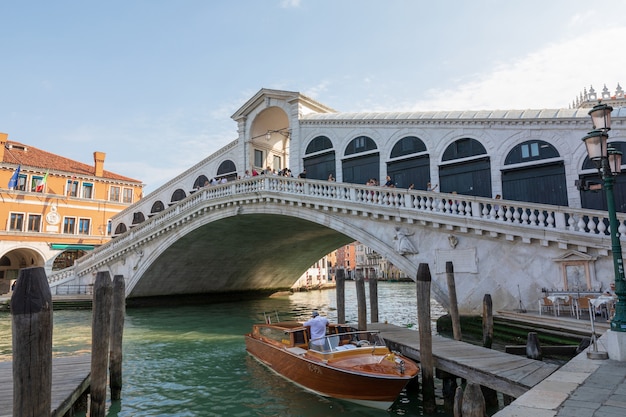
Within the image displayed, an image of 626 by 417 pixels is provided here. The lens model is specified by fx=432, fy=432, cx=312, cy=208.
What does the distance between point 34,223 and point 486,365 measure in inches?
1126

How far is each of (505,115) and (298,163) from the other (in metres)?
8.88

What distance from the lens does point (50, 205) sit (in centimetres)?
2722

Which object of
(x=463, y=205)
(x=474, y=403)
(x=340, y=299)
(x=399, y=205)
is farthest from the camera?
(x=463, y=205)

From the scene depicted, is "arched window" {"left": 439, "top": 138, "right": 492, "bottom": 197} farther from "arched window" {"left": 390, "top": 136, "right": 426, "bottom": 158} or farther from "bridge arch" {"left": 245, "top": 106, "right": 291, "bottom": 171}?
"bridge arch" {"left": 245, "top": 106, "right": 291, "bottom": 171}

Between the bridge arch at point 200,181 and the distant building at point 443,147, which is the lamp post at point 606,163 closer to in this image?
the distant building at point 443,147

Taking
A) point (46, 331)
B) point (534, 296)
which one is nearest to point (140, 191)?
point (534, 296)

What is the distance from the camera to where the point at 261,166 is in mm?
22469

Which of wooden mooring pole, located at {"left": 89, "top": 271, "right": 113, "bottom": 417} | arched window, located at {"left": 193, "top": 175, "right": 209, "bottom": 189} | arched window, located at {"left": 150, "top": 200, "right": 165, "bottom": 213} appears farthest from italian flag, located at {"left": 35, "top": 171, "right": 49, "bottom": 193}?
wooden mooring pole, located at {"left": 89, "top": 271, "right": 113, "bottom": 417}

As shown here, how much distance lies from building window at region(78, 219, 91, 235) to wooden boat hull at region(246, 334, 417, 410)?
2577 cm

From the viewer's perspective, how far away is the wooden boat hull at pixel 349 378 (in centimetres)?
608

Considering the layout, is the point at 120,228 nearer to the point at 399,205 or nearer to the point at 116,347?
the point at 399,205

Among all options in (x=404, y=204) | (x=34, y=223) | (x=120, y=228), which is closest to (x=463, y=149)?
(x=404, y=204)

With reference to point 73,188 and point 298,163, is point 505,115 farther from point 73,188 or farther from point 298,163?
point 73,188

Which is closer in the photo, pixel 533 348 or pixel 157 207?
pixel 533 348
